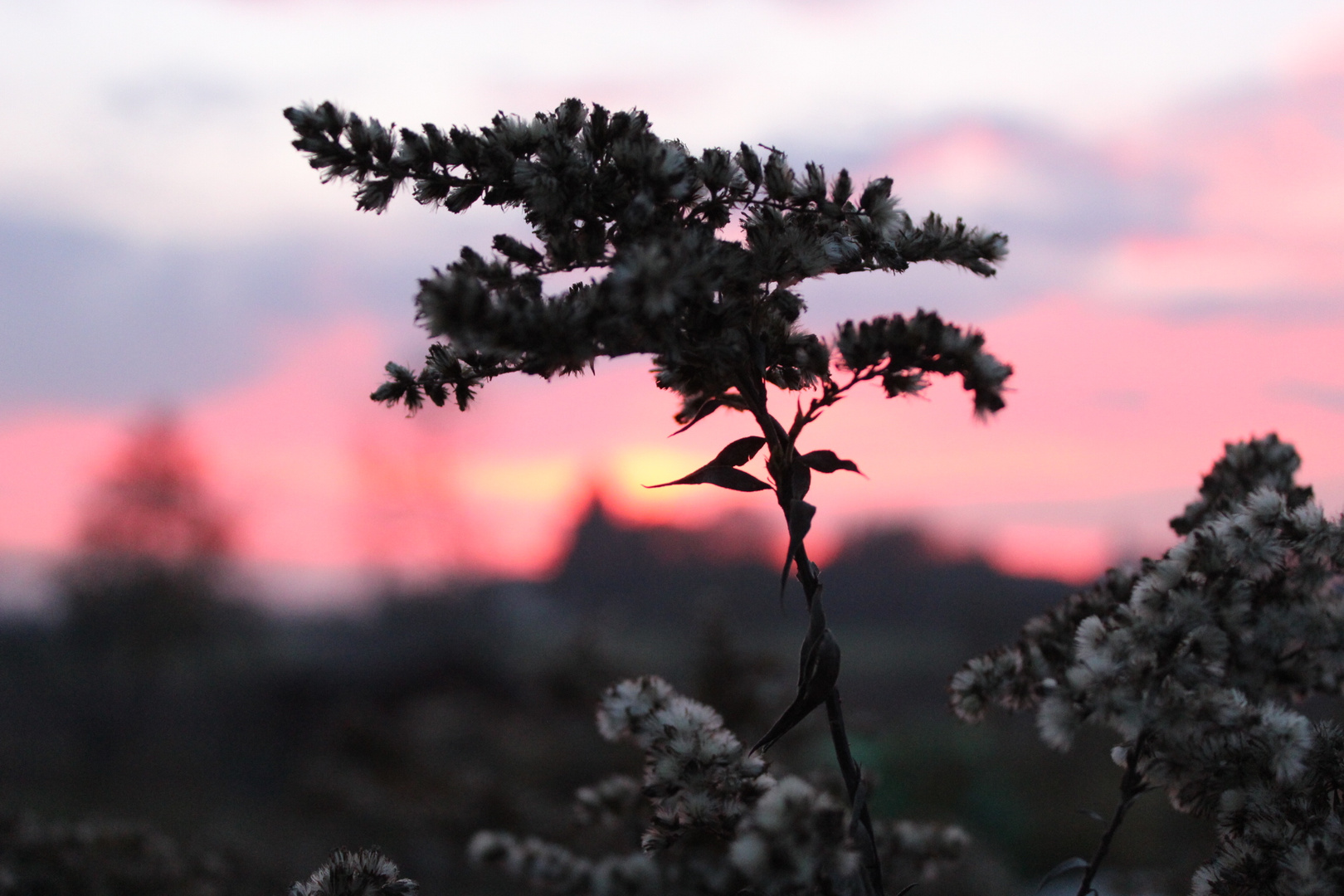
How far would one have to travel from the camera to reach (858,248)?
1888 mm

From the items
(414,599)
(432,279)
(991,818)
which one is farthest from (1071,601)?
(414,599)

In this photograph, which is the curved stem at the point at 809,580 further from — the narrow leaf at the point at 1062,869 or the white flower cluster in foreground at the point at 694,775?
the narrow leaf at the point at 1062,869

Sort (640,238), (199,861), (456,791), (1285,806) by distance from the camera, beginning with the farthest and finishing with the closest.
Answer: (456,791)
(199,861)
(1285,806)
(640,238)

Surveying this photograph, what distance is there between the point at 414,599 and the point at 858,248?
37.1 metres

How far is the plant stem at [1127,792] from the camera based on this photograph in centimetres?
178

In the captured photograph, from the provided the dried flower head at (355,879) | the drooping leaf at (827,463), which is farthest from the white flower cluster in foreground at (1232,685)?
the dried flower head at (355,879)

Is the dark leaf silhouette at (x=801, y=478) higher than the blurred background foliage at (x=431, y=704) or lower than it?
lower

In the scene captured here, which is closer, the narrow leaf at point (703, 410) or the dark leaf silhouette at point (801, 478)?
the dark leaf silhouette at point (801, 478)

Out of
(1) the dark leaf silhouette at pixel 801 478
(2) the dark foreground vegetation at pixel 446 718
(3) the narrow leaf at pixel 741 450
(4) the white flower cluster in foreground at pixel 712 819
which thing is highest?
(2) the dark foreground vegetation at pixel 446 718

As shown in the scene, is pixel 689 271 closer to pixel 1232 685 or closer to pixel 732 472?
pixel 732 472

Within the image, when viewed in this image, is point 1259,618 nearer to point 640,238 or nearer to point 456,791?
point 640,238

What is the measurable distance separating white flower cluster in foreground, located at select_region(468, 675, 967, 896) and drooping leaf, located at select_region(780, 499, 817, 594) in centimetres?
34

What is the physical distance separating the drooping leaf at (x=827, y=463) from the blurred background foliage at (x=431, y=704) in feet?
2.94

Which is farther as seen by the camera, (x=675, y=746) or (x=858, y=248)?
(x=858, y=248)
